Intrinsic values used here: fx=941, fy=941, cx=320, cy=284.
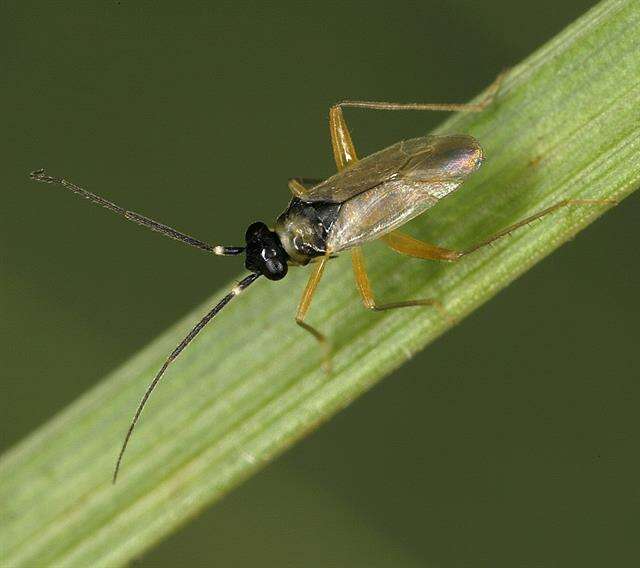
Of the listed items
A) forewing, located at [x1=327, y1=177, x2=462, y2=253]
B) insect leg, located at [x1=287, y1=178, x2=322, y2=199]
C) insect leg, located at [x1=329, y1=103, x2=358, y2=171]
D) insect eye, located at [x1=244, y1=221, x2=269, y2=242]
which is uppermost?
insect leg, located at [x1=287, y1=178, x2=322, y2=199]

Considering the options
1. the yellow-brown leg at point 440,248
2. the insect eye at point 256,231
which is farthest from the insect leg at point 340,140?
the yellow-brown leg at point 440,248

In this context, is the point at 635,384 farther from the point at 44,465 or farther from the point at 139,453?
the point at 44,465

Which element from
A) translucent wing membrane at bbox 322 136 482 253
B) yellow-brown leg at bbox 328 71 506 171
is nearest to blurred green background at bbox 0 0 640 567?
yellow-brown leg at bbox 328 71 506 171

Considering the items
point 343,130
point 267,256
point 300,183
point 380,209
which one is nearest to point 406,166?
point 380,209

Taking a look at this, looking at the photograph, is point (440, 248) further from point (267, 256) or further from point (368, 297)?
point (267, 256)

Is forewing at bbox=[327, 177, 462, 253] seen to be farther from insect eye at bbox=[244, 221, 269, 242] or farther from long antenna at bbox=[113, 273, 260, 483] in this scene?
long antenna at bbox=[113, 273, 260, 483]

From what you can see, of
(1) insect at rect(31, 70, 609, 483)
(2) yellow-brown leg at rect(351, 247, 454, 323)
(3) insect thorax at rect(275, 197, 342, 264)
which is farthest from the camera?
(3) insect thorax at rect(275, 197, 342, 264)

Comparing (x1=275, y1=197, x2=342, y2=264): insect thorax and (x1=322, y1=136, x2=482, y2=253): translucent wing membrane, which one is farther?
(x1=275, y1=197, x2=342, y2=264): insect thorax
